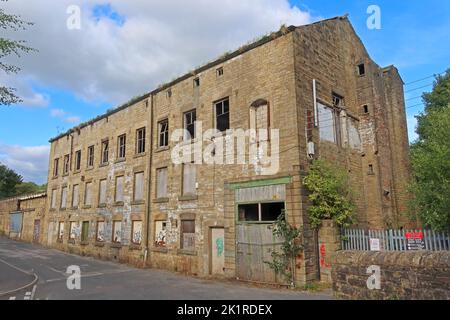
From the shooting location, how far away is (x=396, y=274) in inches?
277

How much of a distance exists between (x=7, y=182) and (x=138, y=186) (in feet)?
154

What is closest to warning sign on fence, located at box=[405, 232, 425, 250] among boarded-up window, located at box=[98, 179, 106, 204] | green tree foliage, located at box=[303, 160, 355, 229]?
green tree foliage, located at box=[303, 160, 355, 229]

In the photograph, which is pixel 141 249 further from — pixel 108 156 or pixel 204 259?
pixel 108 156

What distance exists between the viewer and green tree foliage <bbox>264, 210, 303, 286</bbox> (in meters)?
11.7

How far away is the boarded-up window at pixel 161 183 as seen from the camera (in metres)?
18.2

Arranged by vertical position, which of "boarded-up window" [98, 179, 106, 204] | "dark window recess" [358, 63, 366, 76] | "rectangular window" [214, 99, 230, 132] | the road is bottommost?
the road

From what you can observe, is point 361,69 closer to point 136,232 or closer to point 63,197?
point 136,232

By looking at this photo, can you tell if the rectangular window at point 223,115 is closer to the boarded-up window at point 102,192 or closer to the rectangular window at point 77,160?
the boarded-up window at point 102,192

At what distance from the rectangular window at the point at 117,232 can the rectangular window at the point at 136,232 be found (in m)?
1.38

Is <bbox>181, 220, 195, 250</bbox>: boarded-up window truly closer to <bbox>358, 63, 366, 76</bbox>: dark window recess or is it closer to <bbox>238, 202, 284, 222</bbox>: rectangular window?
<bbox>238, 202, 284, 222</bbox>: rectangular window

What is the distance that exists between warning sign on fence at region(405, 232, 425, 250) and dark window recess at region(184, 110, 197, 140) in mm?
10416

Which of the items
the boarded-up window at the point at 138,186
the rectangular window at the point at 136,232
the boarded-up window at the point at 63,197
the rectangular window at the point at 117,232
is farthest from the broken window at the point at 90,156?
the rectangular window at the point at 136,232

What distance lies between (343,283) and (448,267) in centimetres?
236

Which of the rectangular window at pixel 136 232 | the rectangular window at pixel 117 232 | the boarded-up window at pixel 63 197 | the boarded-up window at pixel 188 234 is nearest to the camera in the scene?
the boarded-up window at pixel 188 234
